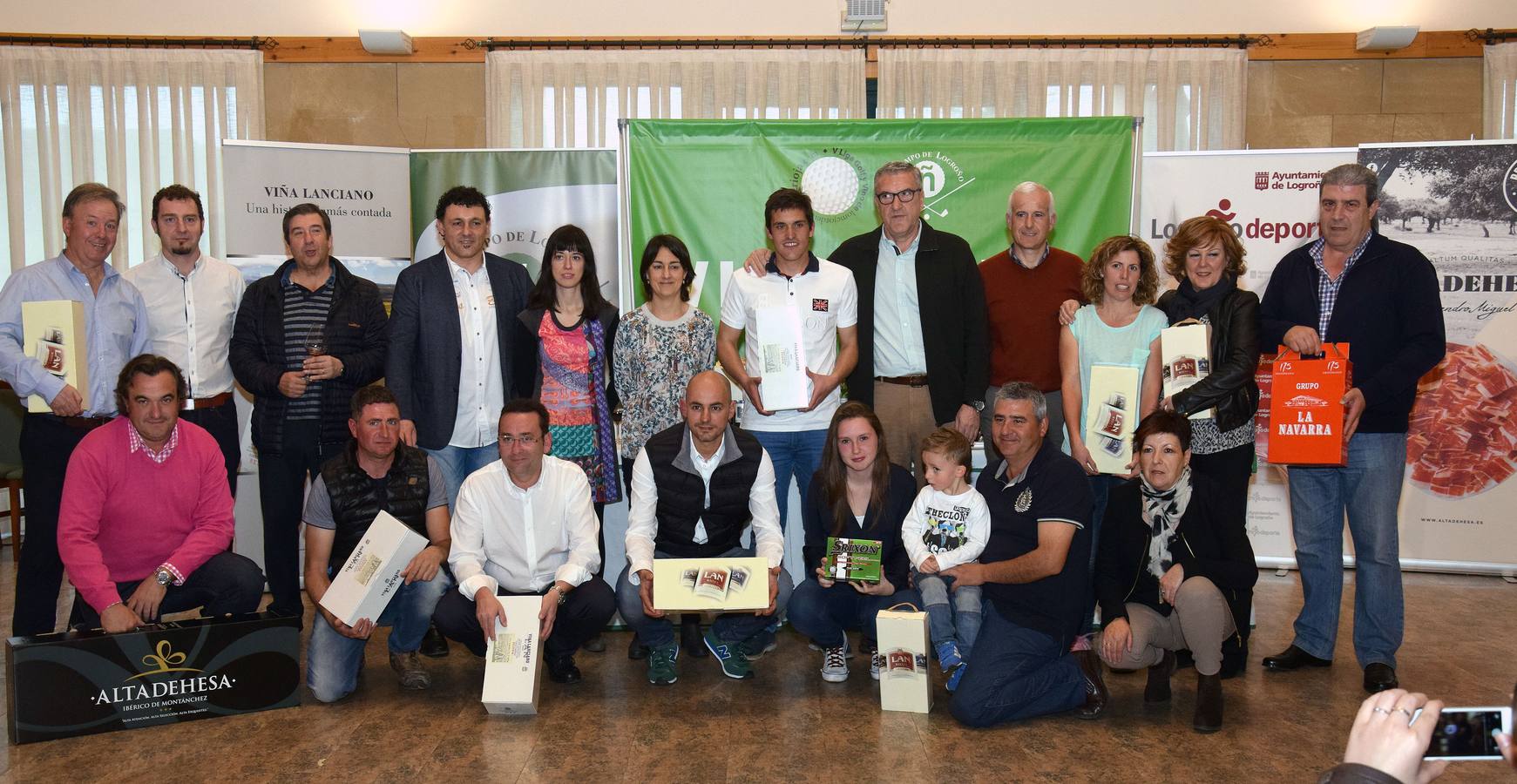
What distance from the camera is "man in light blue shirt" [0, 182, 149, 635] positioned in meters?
3.77

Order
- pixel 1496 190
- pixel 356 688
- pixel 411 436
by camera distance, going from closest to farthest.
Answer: pixel 356 688 < pixel 411 436 < pixel 1496 190

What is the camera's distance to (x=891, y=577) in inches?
151

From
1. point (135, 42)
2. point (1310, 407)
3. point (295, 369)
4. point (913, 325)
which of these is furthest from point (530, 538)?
point (135, 42)

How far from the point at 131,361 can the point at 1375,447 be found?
14.1 feet

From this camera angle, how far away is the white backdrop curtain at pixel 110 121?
7.12 m

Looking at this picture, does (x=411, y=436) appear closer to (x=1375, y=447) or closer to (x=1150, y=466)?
(x=1150, y=466)

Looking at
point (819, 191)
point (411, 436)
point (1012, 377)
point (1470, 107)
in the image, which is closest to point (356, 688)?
point (411, 436)

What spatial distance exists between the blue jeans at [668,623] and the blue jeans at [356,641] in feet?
2.08

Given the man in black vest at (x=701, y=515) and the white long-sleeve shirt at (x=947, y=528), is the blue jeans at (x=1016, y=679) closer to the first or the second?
the white long-sleeve shirt at (x=947, y=528)

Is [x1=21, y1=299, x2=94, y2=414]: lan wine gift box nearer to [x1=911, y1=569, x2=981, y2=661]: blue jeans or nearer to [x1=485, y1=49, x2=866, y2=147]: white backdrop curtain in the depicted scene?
[x1=911, y1=569, x2=981, y2=661]: blue jeans

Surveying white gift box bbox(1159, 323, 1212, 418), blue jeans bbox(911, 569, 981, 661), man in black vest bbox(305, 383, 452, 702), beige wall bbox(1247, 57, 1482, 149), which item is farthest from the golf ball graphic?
beige wall bbox(1247, 57, 1482, 149)

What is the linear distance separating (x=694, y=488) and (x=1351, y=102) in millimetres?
5884

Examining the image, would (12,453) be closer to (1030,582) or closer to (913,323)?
(913,323)

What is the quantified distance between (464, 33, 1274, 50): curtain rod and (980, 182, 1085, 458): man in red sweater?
11.2ft
